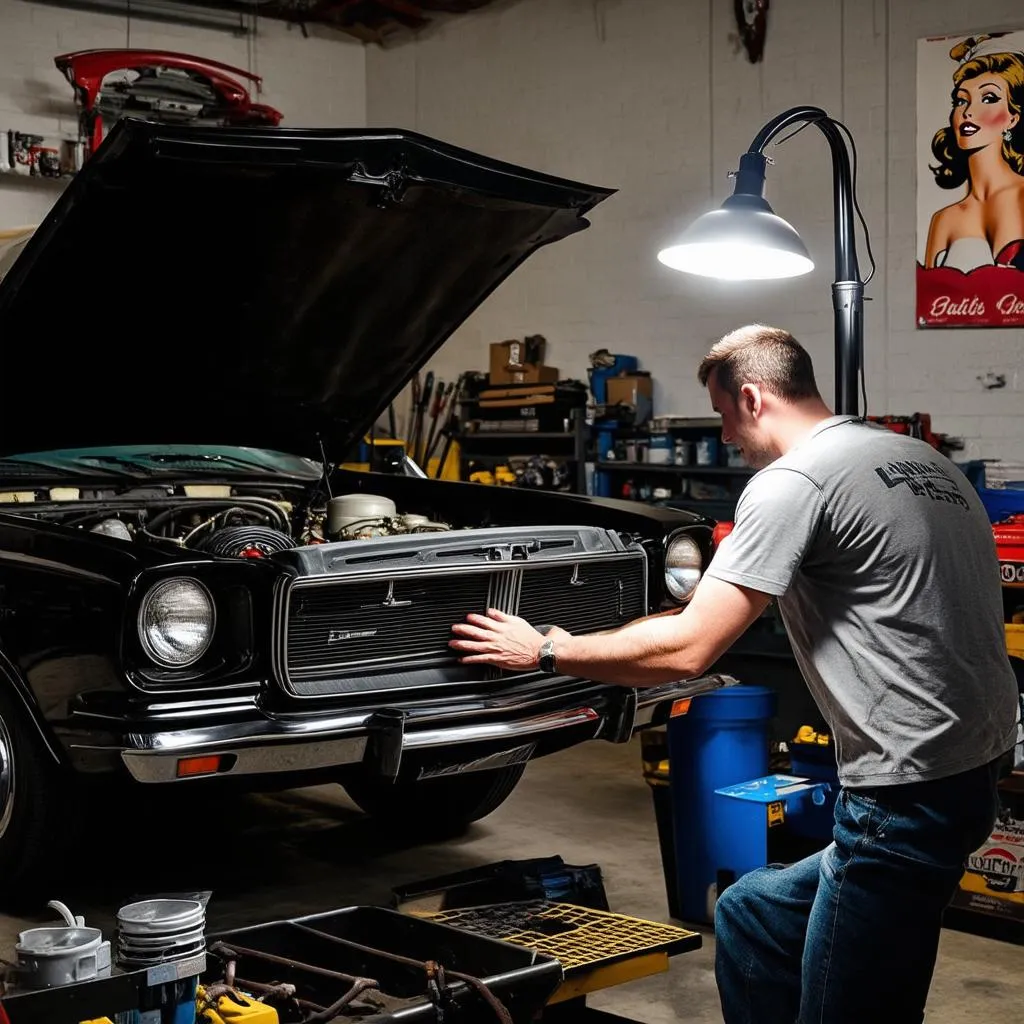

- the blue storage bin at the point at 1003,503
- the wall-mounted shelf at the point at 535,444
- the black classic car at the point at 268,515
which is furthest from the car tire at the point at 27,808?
the wall-mounted shelf at the point at 535,444

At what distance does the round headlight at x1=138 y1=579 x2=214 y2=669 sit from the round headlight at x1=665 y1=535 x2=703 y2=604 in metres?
1.39

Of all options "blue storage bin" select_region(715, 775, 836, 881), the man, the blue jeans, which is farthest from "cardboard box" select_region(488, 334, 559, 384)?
the blue jeans

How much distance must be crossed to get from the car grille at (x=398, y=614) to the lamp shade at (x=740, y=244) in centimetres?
86

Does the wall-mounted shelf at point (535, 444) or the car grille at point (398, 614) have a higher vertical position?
the wall-mounted shelf at point (535, 444)

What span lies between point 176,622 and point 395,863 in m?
1.34

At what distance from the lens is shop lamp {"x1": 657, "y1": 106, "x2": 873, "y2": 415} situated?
3566mm

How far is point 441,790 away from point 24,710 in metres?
1.45

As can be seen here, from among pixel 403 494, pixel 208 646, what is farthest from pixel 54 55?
pixel 208 646

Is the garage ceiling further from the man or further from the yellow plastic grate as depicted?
the man

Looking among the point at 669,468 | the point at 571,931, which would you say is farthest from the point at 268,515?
the point at 669,468

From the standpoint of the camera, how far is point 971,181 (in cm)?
651

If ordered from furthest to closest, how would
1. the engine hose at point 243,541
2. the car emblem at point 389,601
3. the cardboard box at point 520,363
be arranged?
the cardboard box at point 520,363 < the engine hose at point 243,541 < the car emblem at point 389,601

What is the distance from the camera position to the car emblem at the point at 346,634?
318cm

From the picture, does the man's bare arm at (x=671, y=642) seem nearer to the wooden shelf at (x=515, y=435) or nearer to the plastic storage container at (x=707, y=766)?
the plastic storage container at (x=707, y=766)
